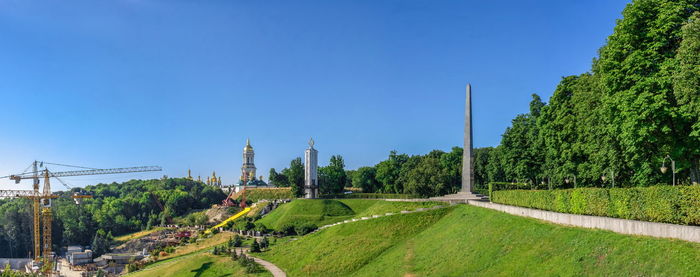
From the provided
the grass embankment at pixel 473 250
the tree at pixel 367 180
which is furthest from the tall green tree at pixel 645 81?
the tree at pixel 367 180

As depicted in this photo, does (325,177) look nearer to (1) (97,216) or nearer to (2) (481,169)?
(2) (481,169)

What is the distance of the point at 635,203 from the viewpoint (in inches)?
1065

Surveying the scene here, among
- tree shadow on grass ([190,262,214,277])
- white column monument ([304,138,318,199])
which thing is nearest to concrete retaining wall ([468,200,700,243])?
tree shadow on grass ([190,262,214,277])

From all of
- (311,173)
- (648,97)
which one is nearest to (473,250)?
(648,97)

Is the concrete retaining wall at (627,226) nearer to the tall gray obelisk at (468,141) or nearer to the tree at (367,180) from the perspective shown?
the tall gray obelisk at (468,141)

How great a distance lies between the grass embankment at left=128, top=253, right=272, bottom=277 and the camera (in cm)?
5188

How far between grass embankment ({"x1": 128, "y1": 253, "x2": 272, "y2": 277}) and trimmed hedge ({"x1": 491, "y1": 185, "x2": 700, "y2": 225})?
992 inches

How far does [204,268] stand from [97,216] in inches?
3914

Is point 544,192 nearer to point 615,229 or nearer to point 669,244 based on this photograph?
point 615,229

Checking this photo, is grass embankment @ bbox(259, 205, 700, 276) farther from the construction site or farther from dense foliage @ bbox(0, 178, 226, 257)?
dense foliage @ bbox(0, 178, 226, 257)

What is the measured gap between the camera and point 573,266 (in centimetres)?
2505

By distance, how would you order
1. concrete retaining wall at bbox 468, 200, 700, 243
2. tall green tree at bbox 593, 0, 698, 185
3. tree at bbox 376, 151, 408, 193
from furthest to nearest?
tree at bbox 376, 151, 408, 193, tall green tree at bbox 593, 0, 698, 185, concrete retaining wall at bbox 468, 200, 700, 243

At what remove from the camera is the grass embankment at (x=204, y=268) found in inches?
2042

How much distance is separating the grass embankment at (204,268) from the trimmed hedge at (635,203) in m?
25.2
